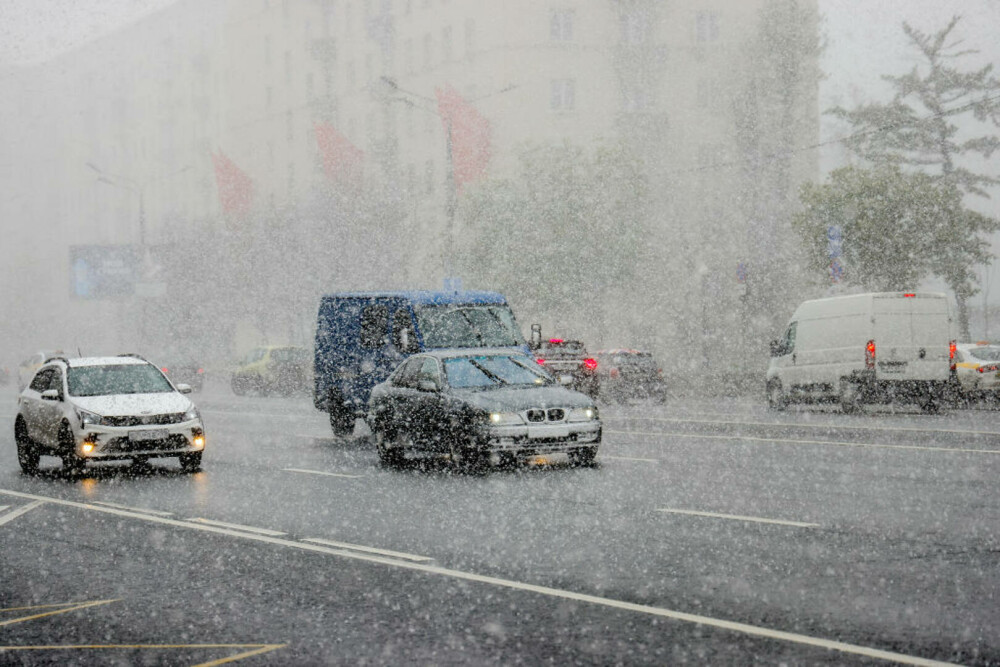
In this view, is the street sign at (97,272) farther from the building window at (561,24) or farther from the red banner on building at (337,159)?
the building window at (561,24)

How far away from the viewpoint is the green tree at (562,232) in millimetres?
48469

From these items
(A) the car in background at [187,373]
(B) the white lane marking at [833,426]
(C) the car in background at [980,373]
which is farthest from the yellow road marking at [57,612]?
(A) the car in background at [187,373]

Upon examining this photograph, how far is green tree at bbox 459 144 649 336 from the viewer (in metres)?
48.5

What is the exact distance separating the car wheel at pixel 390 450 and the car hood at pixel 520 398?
4.90ft

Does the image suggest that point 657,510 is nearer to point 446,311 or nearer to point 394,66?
point 446,311

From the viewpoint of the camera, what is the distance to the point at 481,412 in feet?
47.1

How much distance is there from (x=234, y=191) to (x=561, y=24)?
881 inches

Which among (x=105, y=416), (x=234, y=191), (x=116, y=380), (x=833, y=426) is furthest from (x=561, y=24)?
(x=105, y=416)

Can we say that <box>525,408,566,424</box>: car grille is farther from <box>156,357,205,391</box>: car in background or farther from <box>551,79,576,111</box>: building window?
<box>551,79,576,111</box>: building window

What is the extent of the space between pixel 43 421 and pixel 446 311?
6.85 m

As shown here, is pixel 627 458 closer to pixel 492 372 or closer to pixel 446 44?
pixel 492 372

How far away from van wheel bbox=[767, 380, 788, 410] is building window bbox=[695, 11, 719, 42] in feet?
177

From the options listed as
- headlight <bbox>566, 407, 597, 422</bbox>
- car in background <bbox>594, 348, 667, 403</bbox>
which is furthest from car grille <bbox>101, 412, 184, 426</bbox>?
car in background <bbox>594, 348, 667, 403</bbox>

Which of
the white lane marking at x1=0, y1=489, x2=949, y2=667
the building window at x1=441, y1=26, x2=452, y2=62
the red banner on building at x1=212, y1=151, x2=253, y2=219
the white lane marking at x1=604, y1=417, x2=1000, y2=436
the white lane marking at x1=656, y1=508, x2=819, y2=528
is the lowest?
the white lane marking at x1=0, y1=489, x2=949, y2=667
